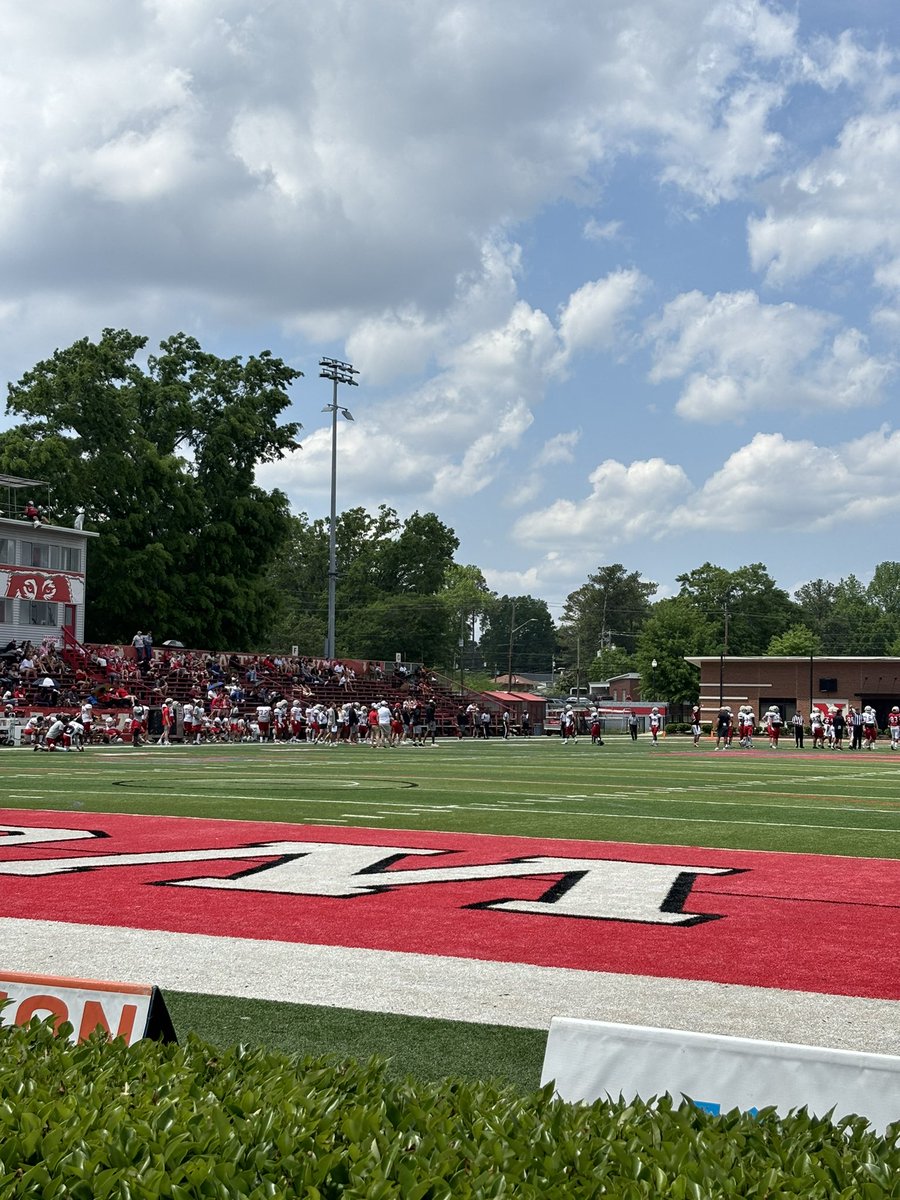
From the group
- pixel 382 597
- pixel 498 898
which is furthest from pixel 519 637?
pixel 498 898

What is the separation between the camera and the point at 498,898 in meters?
8.74

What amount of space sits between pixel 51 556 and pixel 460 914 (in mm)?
41957

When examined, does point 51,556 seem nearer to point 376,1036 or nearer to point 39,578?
point 39,578

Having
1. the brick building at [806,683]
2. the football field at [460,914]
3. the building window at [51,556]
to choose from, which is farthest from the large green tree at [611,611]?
the football field at [460,914]

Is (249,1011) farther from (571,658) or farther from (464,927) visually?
(571,658)

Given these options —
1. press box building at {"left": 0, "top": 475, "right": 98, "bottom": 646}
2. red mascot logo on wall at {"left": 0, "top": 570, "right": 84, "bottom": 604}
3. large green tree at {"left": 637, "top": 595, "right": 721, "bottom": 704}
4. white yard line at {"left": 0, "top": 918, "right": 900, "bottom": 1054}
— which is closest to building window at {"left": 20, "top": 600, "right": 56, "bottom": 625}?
press box building at {"left": 0, "top": 475, "right": 98, "bottom": 646}

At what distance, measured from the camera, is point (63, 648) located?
43594 millimetres

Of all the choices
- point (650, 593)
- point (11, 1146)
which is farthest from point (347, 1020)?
point (650, 593)

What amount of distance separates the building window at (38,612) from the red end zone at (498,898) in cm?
3518

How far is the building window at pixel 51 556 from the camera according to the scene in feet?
153

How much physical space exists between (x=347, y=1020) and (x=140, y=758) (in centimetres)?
2326

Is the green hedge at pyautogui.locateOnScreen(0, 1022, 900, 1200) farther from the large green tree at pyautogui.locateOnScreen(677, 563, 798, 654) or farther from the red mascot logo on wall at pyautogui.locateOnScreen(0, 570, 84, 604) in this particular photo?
the large green tree at pyautogui.locateOnScreen(677, 563, 798, 654)

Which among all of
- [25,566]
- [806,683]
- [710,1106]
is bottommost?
[710,1106]

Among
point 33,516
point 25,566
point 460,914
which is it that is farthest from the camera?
point 25,566
